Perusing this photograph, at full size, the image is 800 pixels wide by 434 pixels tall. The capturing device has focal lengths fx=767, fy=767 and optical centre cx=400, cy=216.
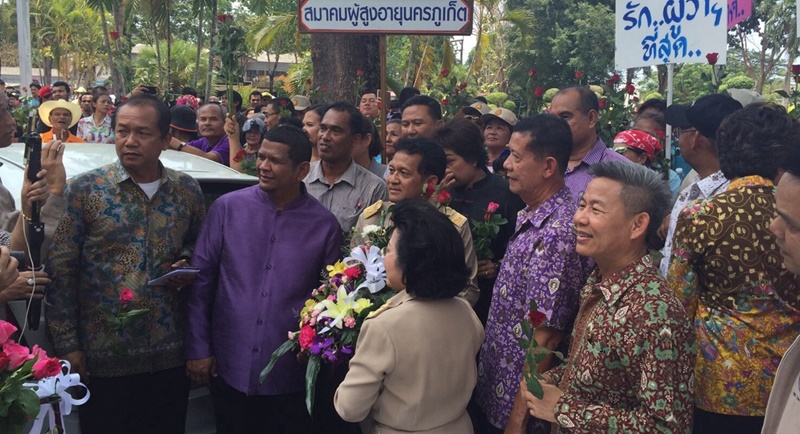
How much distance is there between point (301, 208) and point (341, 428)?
1.15 m

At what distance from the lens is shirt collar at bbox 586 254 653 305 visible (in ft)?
8.28

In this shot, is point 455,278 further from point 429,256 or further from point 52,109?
point 52,109

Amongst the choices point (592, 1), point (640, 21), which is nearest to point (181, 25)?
point (592, 1)

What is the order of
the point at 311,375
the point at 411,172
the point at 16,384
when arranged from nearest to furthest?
the point at 16,384 → the point at 311,375 → the point at 411,172

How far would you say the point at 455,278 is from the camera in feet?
9.46

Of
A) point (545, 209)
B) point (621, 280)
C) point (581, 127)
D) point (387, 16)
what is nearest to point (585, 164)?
point (581, 127)

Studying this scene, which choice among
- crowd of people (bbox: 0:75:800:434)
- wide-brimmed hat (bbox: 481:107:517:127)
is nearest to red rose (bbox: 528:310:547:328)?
crowd of people (bbox: 0:75:800:434)

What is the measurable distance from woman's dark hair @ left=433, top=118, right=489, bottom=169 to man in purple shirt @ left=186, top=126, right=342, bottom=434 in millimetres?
817

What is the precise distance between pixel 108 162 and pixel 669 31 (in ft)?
13.9

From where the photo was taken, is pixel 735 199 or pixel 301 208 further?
pixel 301 208

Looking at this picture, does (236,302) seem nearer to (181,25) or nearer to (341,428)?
(341,428)

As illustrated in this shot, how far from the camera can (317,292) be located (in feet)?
11.3

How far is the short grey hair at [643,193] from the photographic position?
2.63 meters

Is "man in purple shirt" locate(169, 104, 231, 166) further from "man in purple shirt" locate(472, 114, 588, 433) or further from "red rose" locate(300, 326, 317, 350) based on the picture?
"man in purple shirt" locate(472, 114, 588, 433)
